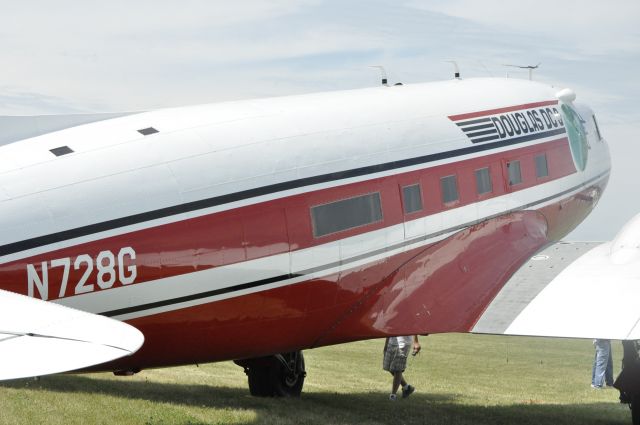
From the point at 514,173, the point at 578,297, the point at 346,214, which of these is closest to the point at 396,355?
the point at 514,173

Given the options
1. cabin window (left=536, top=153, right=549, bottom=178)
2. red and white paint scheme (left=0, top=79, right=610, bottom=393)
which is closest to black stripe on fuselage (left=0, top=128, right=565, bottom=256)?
red and white paint scheme (left=0, top=79, right=610, bottom=393)

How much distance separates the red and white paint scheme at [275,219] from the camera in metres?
9.79

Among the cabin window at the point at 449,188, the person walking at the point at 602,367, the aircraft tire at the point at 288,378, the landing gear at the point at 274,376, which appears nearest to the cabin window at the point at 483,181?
the cabin window at the point at 449,188

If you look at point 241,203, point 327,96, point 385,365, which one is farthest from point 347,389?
point 241,203

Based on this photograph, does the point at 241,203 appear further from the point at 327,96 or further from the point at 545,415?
the point at 545,415

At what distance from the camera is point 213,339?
36.2ft

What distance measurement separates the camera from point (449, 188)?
542 inches

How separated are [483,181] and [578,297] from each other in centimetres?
290

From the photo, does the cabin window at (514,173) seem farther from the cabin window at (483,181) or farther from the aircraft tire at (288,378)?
the aircraft tire at (288,378)

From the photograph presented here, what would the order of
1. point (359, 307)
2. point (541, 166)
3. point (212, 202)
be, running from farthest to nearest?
point (541, 166)
point (359, 307)
point (212, 202)

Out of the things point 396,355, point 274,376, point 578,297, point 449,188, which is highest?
point 449,188

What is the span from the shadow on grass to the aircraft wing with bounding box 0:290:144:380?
246 inches

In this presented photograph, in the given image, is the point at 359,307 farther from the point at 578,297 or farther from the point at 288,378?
the point at 288,378

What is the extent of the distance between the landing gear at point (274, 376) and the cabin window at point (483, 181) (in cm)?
377
